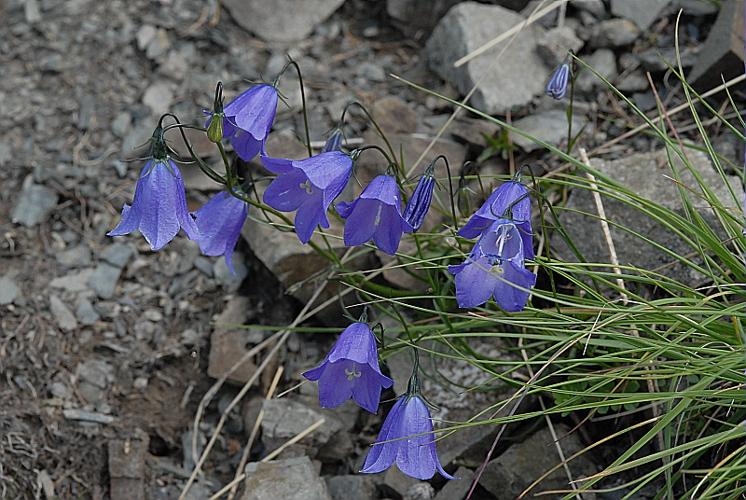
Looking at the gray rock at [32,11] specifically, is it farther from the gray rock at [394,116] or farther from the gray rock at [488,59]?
the gray rock at [488,59]

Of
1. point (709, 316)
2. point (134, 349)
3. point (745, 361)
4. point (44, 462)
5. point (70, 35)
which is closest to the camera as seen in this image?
point (745, 361)

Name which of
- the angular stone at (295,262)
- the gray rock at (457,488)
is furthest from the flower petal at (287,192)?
the gray rock at (457,488)

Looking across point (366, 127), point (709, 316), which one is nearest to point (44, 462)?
point (366, 127)

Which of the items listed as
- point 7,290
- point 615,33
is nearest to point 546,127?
point 615,33

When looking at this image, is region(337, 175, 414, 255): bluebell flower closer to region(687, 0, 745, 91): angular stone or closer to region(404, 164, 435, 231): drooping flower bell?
region(404, 164, 435, 231): drooping flower bell

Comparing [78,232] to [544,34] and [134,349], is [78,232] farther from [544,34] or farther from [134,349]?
[544,34]

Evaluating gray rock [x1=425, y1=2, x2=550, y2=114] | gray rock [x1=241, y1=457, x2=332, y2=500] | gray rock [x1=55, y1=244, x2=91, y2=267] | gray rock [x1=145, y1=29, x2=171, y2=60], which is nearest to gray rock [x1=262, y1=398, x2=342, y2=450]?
gray rock [x1=241, y1=457, x2=332, y2=500]
